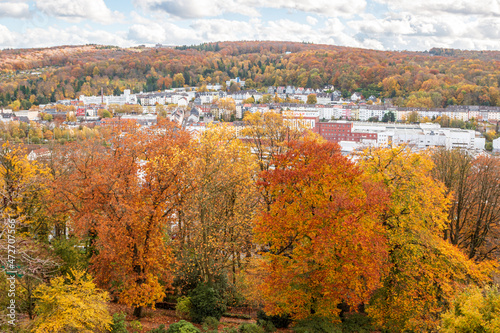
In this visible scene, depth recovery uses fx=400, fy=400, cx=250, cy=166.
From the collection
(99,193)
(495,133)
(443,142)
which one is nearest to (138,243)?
(99,193)

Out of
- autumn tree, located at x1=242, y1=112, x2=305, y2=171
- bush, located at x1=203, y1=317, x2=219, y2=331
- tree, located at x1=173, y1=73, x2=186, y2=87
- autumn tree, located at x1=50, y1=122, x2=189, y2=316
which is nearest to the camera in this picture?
autumn tree, located at x1=50, y1=122, x2=189, y2=316

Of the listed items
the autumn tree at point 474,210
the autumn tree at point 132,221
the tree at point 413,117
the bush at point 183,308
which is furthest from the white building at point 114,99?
the bush at point 183,308

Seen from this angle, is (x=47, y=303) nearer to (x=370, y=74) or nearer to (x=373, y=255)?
(x=373, y=255)

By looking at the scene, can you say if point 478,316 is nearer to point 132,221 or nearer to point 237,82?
point 132,221

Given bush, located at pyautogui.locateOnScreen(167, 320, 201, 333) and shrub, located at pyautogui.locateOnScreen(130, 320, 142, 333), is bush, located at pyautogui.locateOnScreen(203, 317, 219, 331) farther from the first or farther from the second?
shrub, located at pyautogui.locateOnScreen(130, 320, 142, 333)


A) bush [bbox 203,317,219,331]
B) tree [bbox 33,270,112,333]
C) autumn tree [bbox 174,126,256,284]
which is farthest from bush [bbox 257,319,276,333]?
tree [bbox 33,270,112,333]

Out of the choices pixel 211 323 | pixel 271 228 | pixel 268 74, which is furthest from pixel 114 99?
pixel 211 323
